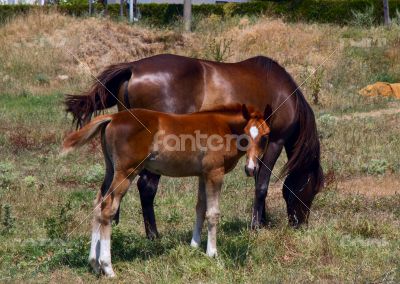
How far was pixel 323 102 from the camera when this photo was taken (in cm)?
1842

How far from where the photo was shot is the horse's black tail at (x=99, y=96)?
7895mm

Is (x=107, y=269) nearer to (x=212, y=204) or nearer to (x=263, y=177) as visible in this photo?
(x=212, y=204)

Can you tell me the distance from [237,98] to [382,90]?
11.6 metres

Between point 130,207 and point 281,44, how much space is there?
16457mm

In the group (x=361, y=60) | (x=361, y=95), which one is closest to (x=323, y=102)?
(x=361, y=95)

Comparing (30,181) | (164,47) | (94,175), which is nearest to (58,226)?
(30,181)

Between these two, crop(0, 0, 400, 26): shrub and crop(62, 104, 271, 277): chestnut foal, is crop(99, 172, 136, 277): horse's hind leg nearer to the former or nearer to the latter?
crop(62, 104, 271, 277): chestnut foal

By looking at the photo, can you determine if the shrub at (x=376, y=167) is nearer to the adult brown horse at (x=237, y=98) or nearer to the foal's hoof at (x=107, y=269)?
the adult brown horse at (x=237, y=98)

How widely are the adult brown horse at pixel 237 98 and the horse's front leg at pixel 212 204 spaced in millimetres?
1312

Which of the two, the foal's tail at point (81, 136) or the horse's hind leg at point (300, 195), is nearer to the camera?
the foal's tail at point (81, 136)

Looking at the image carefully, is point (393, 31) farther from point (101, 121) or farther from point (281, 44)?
point (101, 121)

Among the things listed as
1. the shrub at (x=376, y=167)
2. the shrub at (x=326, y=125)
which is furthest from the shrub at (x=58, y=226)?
the shrub at (x=326, y=125)

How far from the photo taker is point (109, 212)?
21.2 ft

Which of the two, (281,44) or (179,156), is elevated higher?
(179,156)
